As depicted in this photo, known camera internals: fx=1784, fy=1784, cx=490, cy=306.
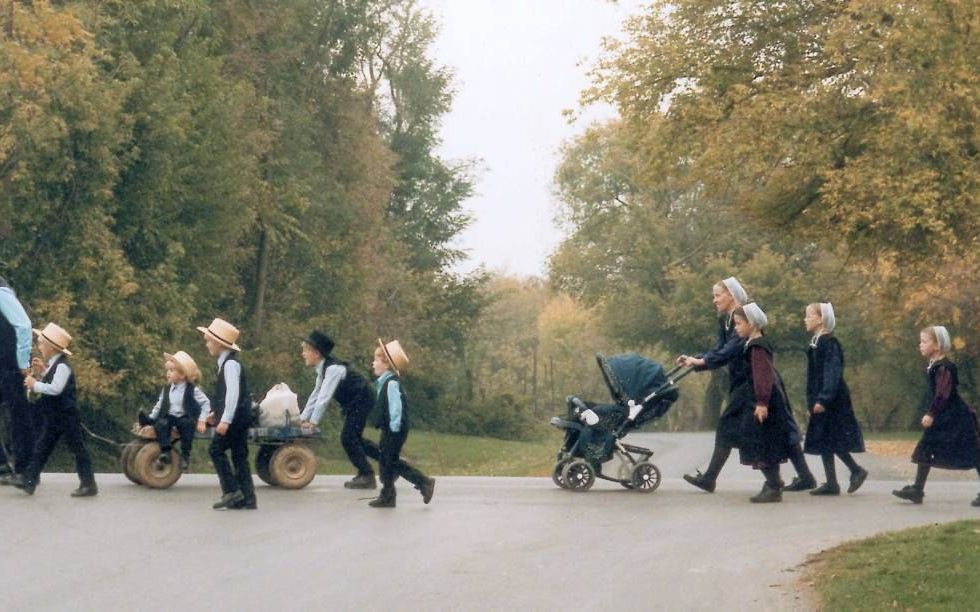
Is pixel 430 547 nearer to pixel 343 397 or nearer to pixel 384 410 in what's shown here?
pixel 384 410

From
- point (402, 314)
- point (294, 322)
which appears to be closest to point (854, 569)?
point (294, 322)

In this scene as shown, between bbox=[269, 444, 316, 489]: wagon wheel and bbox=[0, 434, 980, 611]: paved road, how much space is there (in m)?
0.29

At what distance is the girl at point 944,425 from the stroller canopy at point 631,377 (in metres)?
2.66

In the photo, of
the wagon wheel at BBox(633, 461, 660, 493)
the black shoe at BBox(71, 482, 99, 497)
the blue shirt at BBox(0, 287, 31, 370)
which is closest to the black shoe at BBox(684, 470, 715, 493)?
the wagon wheel at BBox(633, 461, 660, 493)

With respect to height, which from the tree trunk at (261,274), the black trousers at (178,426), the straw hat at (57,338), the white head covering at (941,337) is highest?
the tree trunk at (261,274)

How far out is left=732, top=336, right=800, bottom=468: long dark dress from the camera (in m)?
17.4

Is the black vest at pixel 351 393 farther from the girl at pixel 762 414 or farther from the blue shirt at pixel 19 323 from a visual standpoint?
the girl at pixel 762 414

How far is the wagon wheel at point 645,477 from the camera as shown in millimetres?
18359

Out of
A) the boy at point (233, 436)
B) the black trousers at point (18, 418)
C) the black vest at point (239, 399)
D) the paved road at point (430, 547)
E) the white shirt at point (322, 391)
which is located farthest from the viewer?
the white shirt at point (322, 391)

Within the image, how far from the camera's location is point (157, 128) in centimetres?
3944

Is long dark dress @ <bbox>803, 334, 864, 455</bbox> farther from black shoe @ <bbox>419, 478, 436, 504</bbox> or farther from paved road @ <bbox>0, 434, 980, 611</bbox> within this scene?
black shoe @ <bbox>419, 478, 436, 504</bbox>

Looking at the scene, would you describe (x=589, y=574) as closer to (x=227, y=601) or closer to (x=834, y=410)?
(x=227, y=601)

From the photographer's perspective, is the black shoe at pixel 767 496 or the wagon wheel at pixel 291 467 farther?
the wagon wheel at pixel 291 467

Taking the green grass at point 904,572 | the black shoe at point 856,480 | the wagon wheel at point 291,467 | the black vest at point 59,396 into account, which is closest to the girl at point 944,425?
the black shoe at point 856,480
